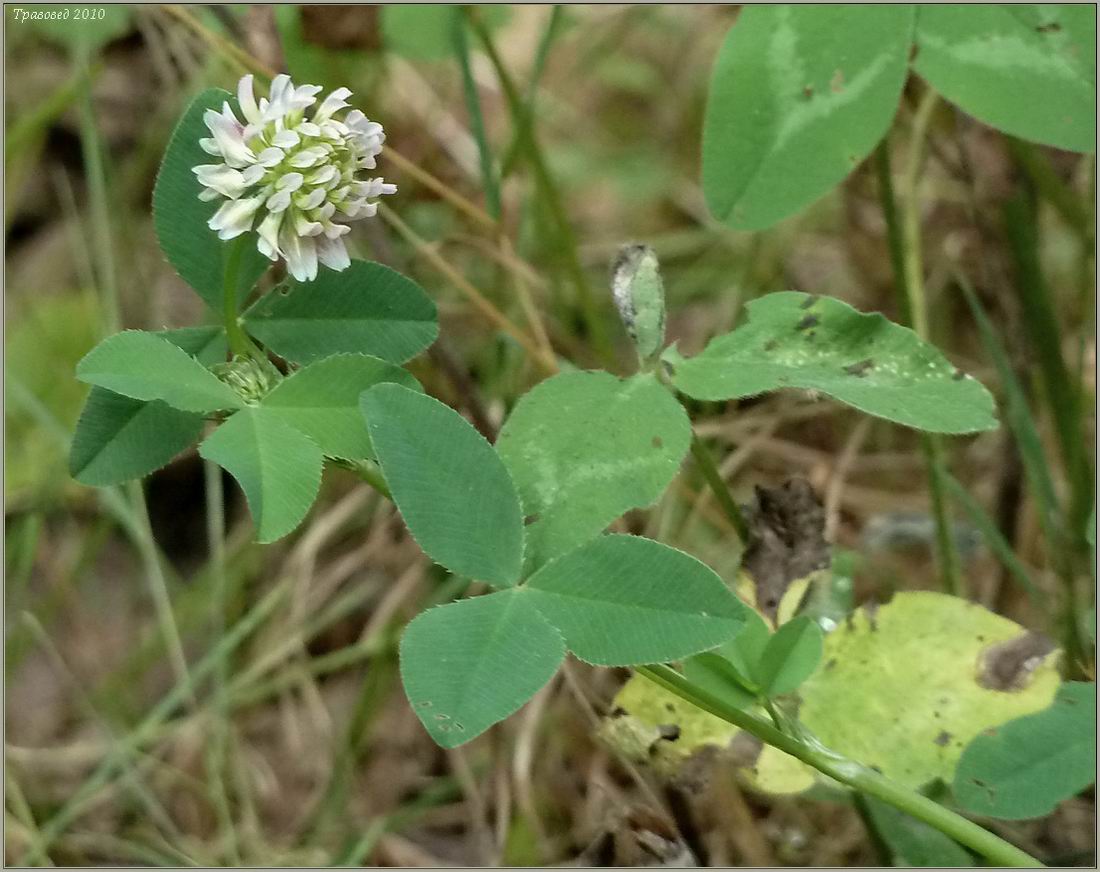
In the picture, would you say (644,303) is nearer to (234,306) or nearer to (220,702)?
(234,306)

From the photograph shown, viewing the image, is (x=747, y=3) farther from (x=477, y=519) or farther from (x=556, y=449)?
(x=477, y=519)

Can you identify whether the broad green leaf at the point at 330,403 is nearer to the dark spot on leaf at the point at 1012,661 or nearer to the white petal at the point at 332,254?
the white petal at the point at 332,254

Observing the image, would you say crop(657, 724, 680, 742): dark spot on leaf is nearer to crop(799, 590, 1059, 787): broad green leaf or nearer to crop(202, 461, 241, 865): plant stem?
crop(799, 590, 1059, 787): broad green leaf

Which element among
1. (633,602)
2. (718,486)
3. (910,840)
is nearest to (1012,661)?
(910,840)

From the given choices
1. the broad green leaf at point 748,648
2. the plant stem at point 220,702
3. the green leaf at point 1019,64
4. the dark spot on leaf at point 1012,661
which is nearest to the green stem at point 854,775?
the broad green leaf at point 748,648

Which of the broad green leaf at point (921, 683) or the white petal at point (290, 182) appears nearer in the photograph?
the white petal at point (290, 182)

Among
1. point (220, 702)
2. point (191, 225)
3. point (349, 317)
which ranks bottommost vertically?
point (220, 702)

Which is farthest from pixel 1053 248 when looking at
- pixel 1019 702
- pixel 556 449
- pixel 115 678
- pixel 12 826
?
pixel 12 826
